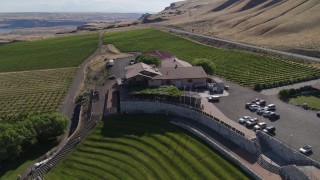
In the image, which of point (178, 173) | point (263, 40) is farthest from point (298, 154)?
point (263, 40)

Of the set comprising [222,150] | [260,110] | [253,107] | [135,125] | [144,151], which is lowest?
[144,151]

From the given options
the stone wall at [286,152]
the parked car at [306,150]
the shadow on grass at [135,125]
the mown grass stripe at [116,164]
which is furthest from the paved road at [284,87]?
the mown grass stripe at [116,164]

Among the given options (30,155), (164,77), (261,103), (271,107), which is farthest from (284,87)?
(30,155)

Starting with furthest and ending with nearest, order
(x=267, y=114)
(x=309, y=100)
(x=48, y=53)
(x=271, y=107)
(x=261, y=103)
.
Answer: (x=48, y=53)
(x=309, y=100)
(x=261, y=103)
(x=271, y=107)
(x=267, y=114)

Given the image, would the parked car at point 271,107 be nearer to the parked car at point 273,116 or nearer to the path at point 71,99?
the parked car at point 273,116

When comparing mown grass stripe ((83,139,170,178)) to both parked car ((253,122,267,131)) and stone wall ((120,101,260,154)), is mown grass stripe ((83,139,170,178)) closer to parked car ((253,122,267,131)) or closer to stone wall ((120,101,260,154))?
stone wall ((120,101,260,154))

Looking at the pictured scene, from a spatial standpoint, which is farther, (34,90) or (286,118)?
(34,90)

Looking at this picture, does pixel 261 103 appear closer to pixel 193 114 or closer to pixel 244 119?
pixel 244 119
